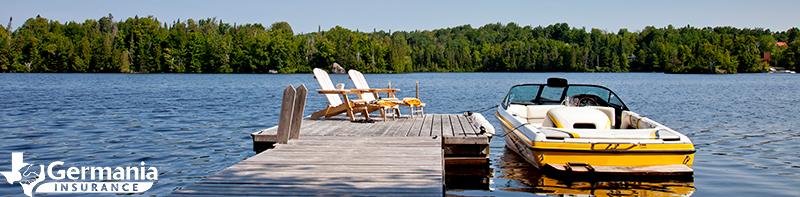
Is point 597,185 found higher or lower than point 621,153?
lower

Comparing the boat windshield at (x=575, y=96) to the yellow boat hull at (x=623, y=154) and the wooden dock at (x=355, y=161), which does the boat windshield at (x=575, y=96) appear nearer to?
the wooden dock at (x=355, y=161)

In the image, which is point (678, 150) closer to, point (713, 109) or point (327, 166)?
point (327, 166)

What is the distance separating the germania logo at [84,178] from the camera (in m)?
6.24

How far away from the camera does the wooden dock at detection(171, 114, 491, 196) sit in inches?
173

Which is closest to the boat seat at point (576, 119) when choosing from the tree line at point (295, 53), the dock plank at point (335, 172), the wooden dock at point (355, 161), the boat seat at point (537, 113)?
the wooden dock at point (355, 161)

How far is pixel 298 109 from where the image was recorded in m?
6.82

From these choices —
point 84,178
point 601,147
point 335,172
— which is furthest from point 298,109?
point 601,147

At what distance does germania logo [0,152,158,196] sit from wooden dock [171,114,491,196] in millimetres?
1555

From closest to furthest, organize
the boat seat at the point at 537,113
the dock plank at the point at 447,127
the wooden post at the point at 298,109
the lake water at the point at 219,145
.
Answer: the wooden post at the point at 298,109, the lake water at the point at 219,145, the dock plank at the point at 447,127, the boat seat at the point at 537,113

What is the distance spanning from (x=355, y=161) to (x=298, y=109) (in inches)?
58.8

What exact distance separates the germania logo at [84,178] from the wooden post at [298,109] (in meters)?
1.82

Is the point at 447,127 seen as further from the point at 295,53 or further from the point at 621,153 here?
the point at 295,53

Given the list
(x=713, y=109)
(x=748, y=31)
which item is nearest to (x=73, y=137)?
(x=713, y=109)

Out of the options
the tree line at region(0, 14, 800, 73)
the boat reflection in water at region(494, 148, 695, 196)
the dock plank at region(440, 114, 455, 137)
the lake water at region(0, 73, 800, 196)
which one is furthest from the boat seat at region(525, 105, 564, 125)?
the tree line at region(0, 14, 800, 73)
